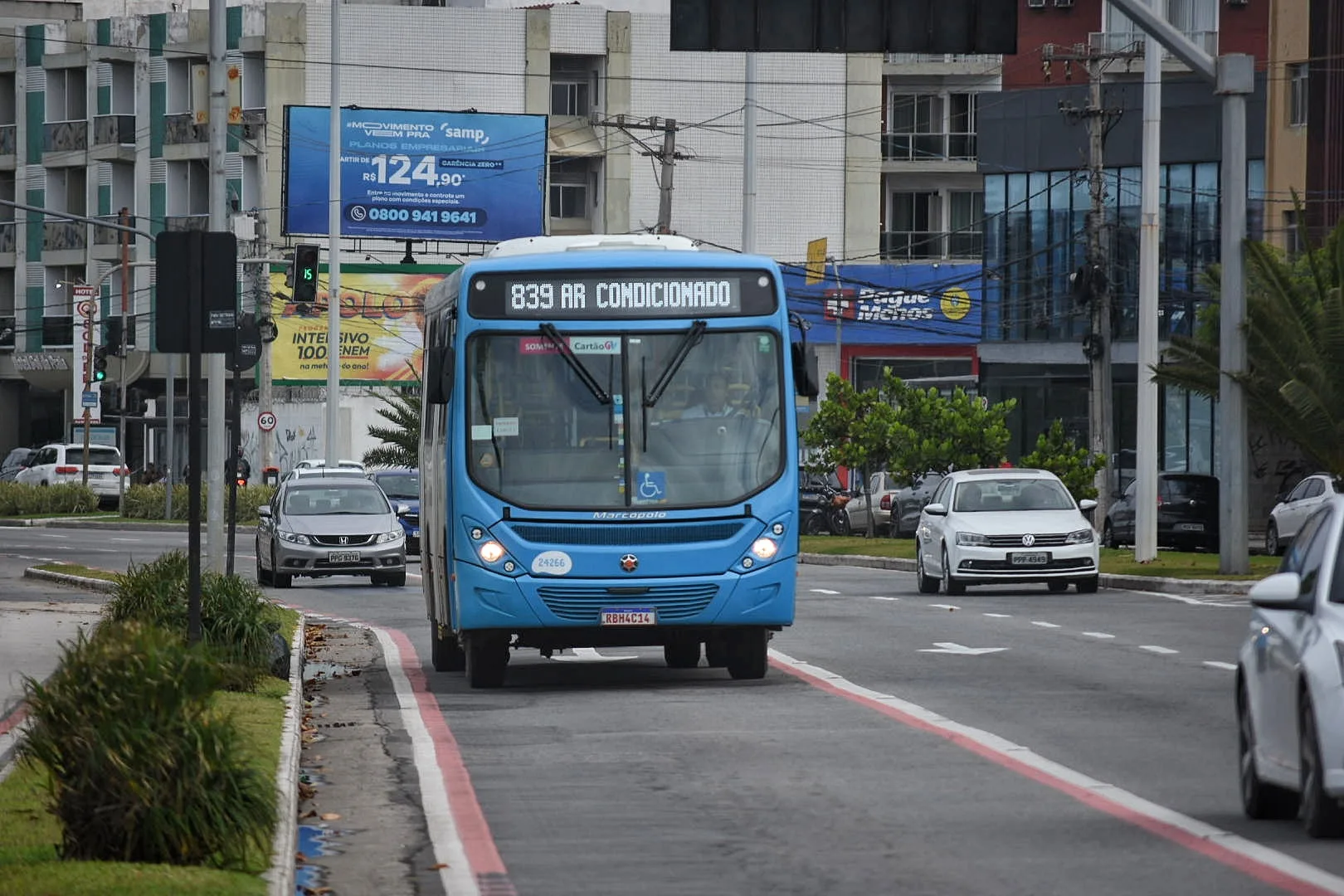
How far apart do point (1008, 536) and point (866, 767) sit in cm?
1821

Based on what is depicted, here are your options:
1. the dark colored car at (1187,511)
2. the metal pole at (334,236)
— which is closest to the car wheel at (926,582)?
the dark colored car at (1187,511)

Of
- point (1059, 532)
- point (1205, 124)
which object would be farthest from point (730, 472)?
→ point (1205, 124)

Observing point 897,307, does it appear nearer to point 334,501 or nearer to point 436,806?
point 334,501

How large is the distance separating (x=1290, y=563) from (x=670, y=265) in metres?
8.07

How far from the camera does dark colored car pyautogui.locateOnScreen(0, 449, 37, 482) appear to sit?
258 feet

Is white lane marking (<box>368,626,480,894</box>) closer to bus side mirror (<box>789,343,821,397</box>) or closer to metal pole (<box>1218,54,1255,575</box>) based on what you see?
bus side mirror (<box>789,343,821,397</box>)

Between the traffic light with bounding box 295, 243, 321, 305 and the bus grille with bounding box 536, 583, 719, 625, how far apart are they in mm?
25821

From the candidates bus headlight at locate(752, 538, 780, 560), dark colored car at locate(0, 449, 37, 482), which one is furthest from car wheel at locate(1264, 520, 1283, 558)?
dark colored car at locate(0, 449, 37, 482)

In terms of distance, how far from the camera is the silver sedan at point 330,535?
36.0 meters

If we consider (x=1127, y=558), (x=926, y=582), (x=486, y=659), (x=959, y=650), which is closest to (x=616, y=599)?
(x=486, y=659)

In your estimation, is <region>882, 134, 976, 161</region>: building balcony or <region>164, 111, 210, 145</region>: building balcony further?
<region>164, 111, 210, 145</region>: building balcony

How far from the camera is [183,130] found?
3258 inches

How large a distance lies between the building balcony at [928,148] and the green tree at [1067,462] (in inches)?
1437

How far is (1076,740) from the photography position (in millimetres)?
14047
